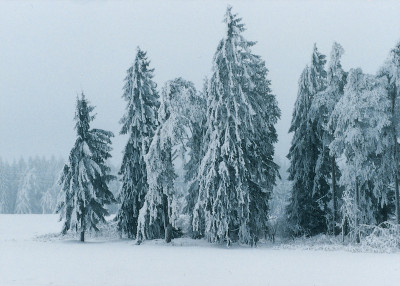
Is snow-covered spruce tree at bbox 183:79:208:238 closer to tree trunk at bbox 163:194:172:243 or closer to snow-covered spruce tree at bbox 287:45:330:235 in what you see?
tree trunk at bbox 163:194:172:243

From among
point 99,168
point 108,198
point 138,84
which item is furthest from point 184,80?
point 108,198

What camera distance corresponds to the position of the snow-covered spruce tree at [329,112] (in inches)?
1158

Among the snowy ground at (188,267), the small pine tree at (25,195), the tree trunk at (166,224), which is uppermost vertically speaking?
the small pine tree at (25,195)

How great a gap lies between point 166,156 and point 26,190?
229ft

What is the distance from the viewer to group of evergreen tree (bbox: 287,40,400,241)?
26.3 m

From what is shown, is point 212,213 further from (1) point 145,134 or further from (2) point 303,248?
(1) point 145,134

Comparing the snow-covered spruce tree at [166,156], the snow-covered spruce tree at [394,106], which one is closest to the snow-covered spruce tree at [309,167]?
the snow-covered spruce tree at [394,106]

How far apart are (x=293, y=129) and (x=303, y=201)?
5747 millimetres

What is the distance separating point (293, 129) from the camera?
34.3 m

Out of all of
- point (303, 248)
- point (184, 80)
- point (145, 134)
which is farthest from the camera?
point (145, 134)

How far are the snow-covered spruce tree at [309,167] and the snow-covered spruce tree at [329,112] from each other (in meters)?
0.31

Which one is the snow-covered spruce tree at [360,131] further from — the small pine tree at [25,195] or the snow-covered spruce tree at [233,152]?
the small pine tree at [25,195]

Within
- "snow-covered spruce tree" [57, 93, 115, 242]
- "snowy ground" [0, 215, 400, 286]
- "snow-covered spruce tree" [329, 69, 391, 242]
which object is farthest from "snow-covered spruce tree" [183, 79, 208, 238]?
"snow-covered spruce tree" [329, 69, 391, 242]

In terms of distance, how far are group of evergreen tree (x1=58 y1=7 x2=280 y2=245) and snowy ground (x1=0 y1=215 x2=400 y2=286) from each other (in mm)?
3513
